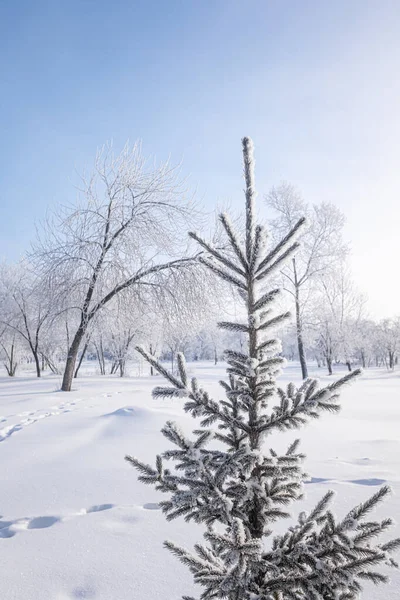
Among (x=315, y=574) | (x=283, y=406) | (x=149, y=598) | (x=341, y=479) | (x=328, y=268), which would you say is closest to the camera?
(x=315, y=574)

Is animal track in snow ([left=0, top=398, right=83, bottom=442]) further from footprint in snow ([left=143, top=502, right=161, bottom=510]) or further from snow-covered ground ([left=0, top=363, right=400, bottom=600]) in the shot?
footprint in snow ([left=143, top=502, right=161, bottom=510])

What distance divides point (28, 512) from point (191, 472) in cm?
240

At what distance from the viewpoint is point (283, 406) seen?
1433 millimetres

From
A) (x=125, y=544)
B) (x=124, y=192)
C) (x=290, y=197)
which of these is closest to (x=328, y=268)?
(x=290, y=197)

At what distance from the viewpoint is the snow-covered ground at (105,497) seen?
2.04 m

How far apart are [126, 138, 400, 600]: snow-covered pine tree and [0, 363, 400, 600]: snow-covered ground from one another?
2.87ft

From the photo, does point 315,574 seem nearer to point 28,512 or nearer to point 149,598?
point 149,598

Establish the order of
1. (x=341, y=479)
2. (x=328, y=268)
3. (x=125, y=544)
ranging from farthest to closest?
(x=328, y=268) < (x=341, y=479) < (x=125, y=544)

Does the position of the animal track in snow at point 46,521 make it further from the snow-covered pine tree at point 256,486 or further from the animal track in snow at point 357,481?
the animal track in snow at point 357,481

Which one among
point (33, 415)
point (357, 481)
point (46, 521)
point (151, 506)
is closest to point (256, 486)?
point (151, 506)

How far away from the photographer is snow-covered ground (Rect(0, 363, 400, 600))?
80.2 inches

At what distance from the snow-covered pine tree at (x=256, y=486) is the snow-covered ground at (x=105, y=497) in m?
0.87

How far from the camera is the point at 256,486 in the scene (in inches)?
53.3

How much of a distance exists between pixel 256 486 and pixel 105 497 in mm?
2429
